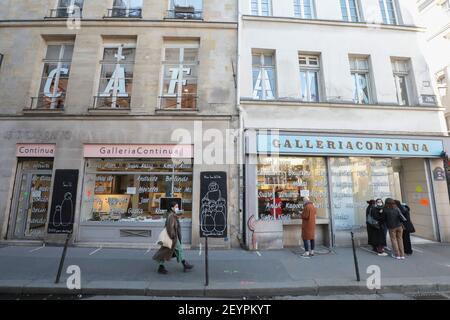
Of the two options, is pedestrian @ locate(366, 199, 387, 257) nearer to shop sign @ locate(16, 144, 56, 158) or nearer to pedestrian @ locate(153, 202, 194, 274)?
pedestrian @ locate(153, 202, 194, 274)

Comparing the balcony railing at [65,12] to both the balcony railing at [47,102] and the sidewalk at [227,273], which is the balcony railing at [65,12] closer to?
the balcony railing at [47,102]

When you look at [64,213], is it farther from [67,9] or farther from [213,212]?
[67,9]

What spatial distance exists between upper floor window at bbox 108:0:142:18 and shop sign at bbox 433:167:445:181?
13.5m

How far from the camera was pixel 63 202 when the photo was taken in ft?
27.9

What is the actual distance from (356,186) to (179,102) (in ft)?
25.2

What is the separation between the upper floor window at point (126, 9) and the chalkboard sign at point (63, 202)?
267 inches

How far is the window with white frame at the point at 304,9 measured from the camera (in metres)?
10.4

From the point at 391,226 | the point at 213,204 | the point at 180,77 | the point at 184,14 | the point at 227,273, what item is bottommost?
the point at 227,273

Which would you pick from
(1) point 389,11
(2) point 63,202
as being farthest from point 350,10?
(2) point 63,202

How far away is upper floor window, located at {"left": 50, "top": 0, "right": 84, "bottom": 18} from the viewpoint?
10.0 meters

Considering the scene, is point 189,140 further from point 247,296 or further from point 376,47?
point 376,47

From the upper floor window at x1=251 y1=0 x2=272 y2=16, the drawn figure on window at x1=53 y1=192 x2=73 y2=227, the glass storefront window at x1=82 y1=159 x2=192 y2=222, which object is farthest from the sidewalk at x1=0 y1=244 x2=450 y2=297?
the upper floor window at x1=251 y1=0 x2=272 y2=16
